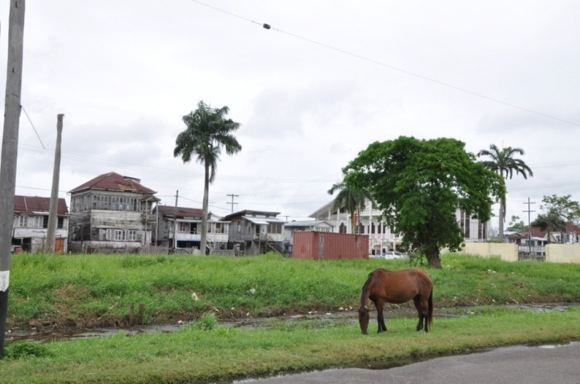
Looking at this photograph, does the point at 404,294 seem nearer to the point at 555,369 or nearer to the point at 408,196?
the point at 555,369

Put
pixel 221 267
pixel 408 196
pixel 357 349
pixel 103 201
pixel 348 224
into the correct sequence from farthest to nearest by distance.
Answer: pixel 348 224 < pixel 103 201 < pixel 408 196 < pixel 221 267 < pixel 357 349

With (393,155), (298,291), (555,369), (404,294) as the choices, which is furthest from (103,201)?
(555,369)

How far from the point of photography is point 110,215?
6850 centimetres

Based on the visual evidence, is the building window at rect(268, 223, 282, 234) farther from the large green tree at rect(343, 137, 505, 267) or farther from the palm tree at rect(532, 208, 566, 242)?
the large green tree at rect(343, 137, 505, 267)

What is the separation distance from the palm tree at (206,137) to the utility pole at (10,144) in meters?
46.2

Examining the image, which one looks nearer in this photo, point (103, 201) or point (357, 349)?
point (357, 349)

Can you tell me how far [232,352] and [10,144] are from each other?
5399mm

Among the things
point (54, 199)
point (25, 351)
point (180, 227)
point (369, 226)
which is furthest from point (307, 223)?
point (25, 351)

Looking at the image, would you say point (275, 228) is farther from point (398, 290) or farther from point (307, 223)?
point (398, 290)

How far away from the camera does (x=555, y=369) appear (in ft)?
33.5

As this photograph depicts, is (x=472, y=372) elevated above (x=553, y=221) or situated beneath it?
situated beneath

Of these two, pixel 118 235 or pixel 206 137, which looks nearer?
pixel 206 137

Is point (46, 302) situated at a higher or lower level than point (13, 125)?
lower

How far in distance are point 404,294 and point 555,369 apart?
4766mm
